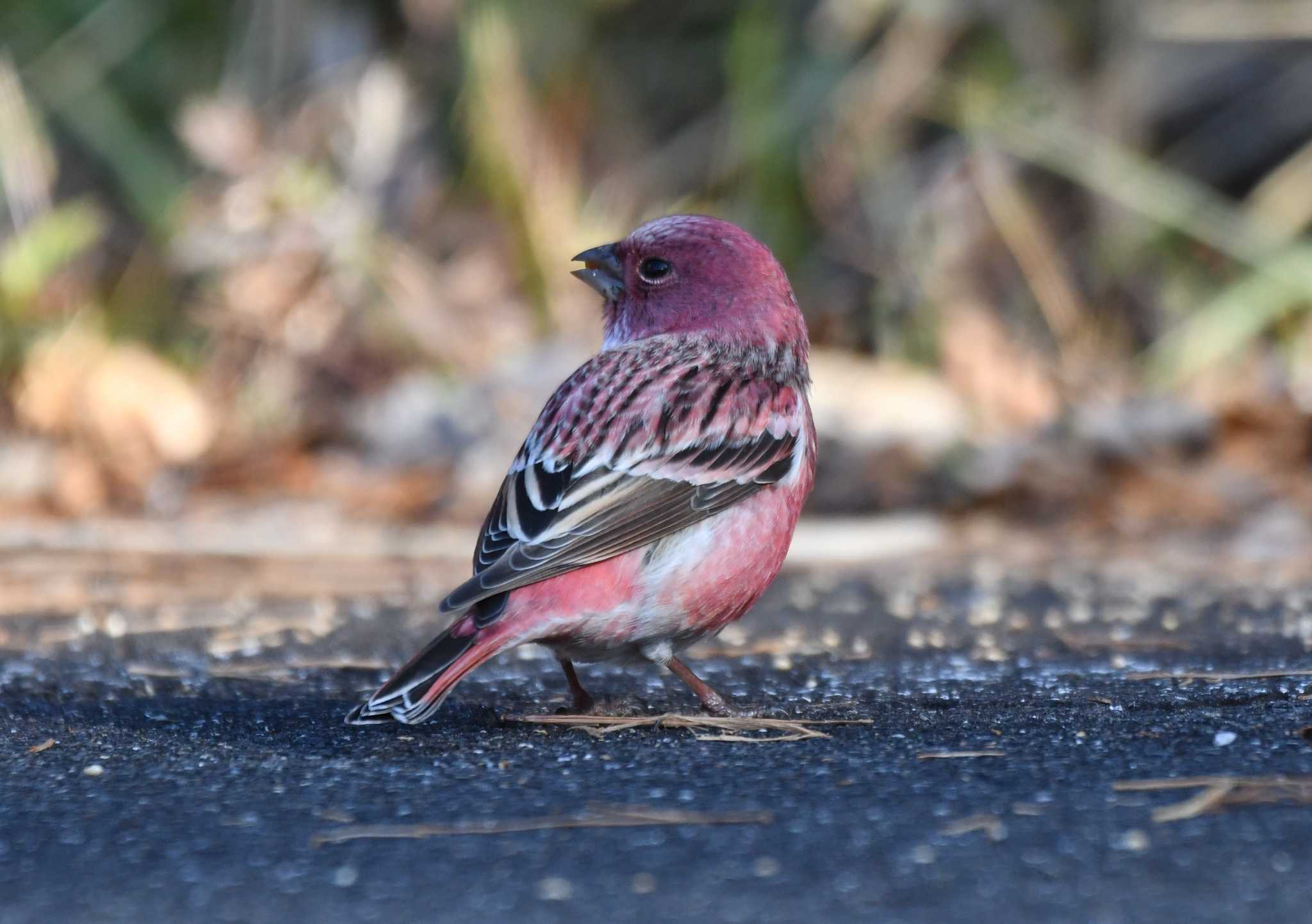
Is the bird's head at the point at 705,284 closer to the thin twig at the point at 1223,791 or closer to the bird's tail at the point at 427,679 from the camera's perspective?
the bird's tail at the point at 427,679

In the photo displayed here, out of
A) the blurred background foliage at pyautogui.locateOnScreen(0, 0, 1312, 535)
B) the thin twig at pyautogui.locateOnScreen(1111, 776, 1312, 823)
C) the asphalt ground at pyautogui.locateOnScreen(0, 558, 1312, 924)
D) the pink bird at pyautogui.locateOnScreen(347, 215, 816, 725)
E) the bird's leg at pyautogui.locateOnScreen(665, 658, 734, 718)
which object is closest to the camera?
the asphalt ground at pyautogui.locateOnScreen(0, 558, 1312, 924)

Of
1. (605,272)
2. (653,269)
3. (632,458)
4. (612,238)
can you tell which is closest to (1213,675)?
(632,458)

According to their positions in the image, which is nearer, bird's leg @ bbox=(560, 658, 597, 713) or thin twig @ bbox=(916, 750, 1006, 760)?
thin twig @ bbox=(916, 750, 1006, 760)

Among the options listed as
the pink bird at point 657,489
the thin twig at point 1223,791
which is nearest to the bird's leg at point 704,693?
the pink bird at point 657,489

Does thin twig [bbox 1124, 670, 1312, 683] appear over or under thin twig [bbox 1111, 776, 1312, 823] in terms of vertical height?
over

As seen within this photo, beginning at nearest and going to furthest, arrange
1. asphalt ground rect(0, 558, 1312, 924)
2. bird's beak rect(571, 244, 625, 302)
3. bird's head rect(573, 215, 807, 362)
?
asphalt ground rect(0, 558, 1312, 924) < bird's head rect(573, 215, 807, 362) < bird's beak rect(571, 244, 625, 302)

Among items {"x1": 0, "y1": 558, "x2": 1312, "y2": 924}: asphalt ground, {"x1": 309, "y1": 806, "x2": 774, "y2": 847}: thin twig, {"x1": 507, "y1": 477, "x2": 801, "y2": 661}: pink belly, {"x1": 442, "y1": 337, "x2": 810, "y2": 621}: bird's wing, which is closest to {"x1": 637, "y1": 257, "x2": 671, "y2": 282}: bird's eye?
{"x1": 442, "y1": 337, "x2": 810, "y2": 621}: bird's wing

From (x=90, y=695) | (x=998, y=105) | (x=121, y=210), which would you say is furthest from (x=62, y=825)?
(x=121, y=210)

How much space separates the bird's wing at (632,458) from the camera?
3125mm

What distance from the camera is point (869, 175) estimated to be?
8188mm

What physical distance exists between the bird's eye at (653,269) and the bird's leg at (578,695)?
0.98m

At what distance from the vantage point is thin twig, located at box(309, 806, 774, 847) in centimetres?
223

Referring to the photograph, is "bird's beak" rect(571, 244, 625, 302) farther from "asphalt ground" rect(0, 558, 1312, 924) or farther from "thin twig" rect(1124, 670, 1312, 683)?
"thin twig" rect(1124, 670, 1312, 683)

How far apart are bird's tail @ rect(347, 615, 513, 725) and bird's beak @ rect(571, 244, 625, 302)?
45.3 inches
